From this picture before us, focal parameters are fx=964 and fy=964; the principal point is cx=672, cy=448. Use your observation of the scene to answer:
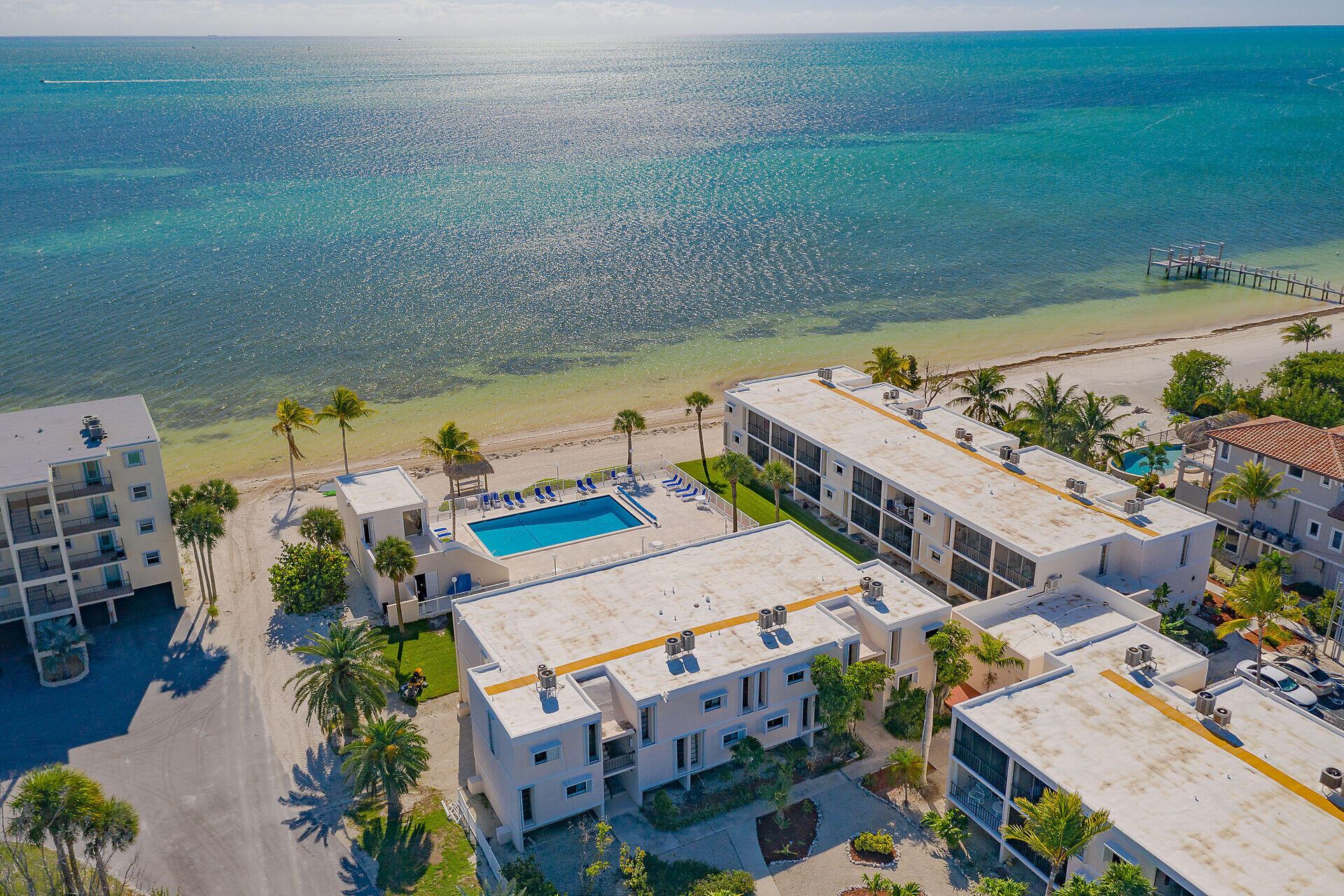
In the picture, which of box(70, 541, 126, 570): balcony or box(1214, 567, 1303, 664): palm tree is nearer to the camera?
box(1214, 567, 1303, 664): palm tree

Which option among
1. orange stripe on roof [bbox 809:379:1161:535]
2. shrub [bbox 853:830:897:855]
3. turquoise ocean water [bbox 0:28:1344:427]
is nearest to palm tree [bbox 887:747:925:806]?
shrub [bbox 853:830:897:855]

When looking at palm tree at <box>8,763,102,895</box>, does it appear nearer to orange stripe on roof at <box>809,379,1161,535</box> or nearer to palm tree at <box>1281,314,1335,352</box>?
orange stripe on roof at <box>809,379,1161,535</box>

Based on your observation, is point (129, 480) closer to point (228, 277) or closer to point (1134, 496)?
point (1134, 496)

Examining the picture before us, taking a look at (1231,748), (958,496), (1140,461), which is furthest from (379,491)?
(1140,461)

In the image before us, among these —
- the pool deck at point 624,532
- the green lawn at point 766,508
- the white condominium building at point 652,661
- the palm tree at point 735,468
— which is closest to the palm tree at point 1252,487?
the green lawn at point 766,508

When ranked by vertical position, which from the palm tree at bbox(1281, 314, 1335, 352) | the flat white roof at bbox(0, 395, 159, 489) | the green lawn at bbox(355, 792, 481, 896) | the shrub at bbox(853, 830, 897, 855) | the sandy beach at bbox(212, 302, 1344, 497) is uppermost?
the flat white roof at bbox(0, 395, 159, 489)

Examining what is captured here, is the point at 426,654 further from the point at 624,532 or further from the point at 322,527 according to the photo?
the point at 624,532

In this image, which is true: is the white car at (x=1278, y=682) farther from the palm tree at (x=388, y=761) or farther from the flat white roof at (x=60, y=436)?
the flat white roof at (x=60, y=436)
